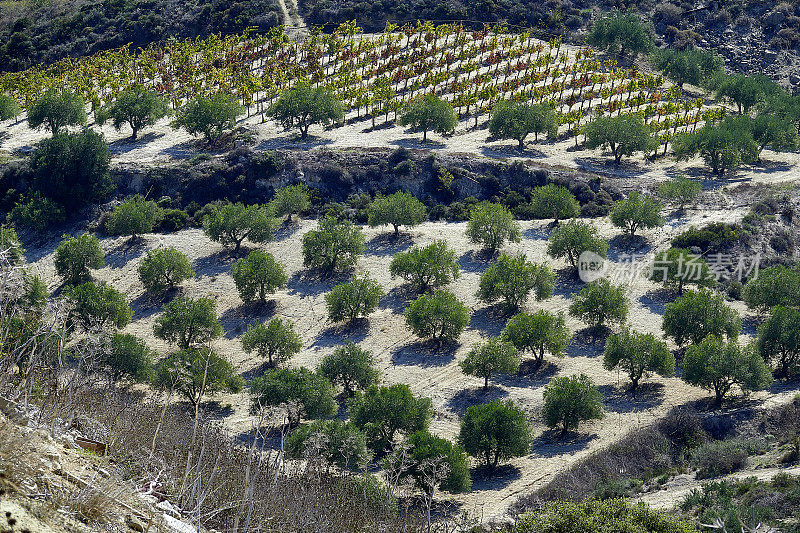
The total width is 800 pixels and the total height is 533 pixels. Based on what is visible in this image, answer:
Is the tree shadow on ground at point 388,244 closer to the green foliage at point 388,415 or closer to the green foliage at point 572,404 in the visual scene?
the green foliage at point 388,415

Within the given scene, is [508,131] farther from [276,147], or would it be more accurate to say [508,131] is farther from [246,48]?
[246,48]

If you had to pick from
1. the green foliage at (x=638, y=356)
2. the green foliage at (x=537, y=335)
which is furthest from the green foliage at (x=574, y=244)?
the green foliage at (x=638, y=356)

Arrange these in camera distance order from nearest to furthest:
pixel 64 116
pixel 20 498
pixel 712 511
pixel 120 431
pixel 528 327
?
pixel 20 498
pixel 120 431
pixel 712 511
pixel 528 327
pixel 64 116

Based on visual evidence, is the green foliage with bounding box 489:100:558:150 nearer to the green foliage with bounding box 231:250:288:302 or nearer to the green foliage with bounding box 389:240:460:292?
the green foliage with bounding box 389:240:460:292

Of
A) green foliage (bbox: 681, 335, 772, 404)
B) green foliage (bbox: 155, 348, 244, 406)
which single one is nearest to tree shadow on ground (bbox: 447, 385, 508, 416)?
green foliage (bbox: 681, 335, 772, 404)

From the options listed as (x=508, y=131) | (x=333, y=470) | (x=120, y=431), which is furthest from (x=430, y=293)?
(x=120, y=431)

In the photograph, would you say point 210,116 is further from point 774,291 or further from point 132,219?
point 774,291
